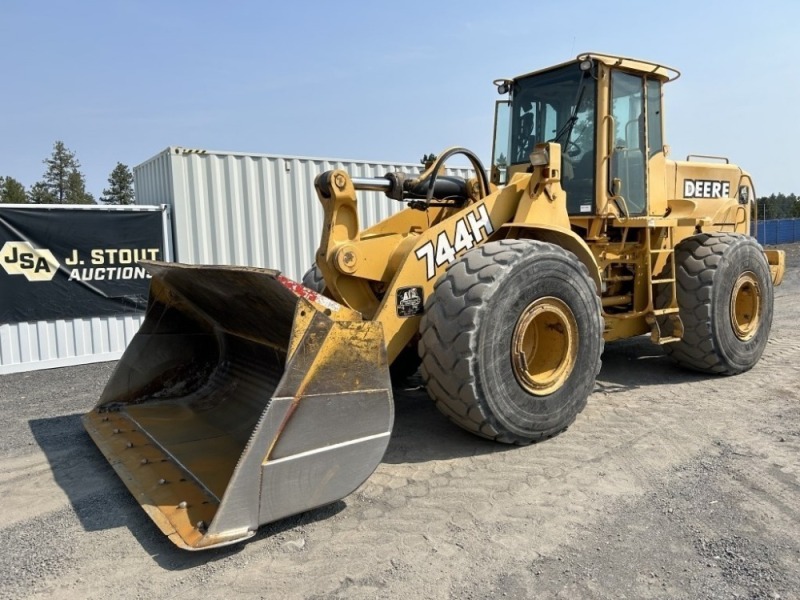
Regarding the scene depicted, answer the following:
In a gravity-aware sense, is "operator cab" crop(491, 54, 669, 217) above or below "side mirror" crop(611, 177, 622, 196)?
above

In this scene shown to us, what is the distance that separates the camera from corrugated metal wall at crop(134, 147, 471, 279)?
8.59 meters

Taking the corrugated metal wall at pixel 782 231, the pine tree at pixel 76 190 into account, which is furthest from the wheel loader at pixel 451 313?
the pine tree at pixel 76 190

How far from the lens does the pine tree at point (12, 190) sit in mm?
44869

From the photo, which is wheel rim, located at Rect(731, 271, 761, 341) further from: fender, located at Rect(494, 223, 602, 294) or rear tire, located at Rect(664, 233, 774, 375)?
fender, located at Rect(494, 223, 602, 294)

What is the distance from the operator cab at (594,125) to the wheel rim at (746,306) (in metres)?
1.25

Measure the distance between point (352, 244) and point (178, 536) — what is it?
208 cm

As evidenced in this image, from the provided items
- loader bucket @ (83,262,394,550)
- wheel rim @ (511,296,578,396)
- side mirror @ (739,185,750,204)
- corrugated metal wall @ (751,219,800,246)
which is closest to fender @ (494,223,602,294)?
wheel rim @ (511,296,578,396)

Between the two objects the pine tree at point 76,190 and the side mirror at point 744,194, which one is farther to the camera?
the pine tree at point 76,190

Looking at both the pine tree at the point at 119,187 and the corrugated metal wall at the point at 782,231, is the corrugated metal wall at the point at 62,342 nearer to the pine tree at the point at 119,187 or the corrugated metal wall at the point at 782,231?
the corrugated metal wall at the point at 782,231

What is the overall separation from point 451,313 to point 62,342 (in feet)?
20.4

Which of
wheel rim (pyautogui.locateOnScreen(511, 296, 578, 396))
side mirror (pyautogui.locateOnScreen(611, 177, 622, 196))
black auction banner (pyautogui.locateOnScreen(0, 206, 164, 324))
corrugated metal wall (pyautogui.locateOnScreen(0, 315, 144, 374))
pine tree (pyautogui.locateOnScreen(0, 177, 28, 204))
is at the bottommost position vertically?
corrugated metal wall (pyautogui.locateOnScreen(0, 315, 144, 374))

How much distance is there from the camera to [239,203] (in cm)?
896

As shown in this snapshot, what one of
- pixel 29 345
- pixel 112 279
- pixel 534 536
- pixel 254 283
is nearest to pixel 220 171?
pixel 112 279

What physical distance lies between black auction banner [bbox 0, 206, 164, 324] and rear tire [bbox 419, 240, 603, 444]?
5836 mm
